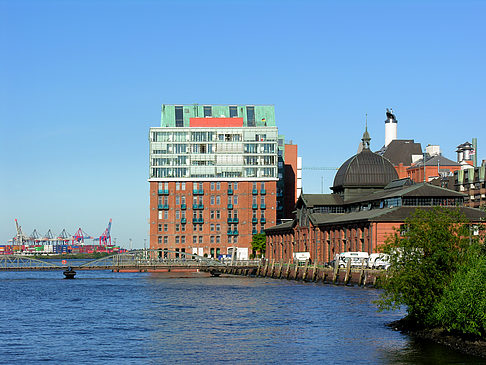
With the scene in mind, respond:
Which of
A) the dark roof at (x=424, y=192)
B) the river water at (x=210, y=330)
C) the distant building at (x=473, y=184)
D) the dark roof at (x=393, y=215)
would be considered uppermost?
the distant building at (x=473, y=184)

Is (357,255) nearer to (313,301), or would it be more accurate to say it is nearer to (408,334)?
(313,301)

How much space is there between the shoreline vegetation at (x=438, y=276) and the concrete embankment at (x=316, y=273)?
802 inches

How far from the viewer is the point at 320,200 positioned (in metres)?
169

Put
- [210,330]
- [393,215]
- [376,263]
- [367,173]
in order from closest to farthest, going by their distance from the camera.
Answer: [210,330]
[376,263]
[393,215]
[367,173]

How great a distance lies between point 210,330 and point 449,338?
63.5 feet

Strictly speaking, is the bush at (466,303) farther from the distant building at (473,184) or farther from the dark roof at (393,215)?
the distant building at (473,184)

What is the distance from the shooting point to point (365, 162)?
173 metres

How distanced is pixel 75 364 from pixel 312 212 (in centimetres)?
12071

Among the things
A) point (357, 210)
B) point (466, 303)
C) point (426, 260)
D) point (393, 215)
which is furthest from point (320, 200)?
point (466, 303)

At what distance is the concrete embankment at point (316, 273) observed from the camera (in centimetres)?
10138

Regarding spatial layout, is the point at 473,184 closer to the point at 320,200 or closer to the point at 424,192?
the point at 320,200

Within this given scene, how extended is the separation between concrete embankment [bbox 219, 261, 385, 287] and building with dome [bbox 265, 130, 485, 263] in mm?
6566

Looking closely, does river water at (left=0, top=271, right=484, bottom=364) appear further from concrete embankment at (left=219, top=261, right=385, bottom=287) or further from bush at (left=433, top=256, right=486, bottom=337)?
concrete embankment at (left=219, top=261, right=385, bottom=287)

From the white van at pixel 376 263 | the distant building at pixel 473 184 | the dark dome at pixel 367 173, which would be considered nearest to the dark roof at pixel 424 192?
the white van at pixel 376 263
